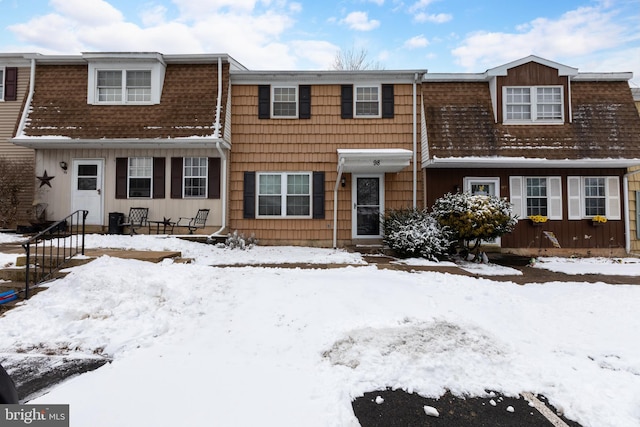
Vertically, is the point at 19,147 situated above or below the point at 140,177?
above

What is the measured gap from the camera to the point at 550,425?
2.60 meters

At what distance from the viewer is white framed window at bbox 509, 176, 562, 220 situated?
10.8 meters

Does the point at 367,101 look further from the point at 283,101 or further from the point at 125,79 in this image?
the point at 125,79

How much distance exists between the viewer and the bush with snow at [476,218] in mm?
8578

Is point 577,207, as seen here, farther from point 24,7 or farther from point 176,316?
point 24,7

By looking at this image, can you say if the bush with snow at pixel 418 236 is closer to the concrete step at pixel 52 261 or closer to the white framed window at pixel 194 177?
the white framed window at pixel 194 177

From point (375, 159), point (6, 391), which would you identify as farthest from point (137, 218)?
point (6, 391)

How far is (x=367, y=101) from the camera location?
11.0 m

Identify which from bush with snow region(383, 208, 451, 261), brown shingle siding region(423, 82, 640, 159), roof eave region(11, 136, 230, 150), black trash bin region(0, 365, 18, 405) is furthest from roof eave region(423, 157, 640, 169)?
black trash bin region(0, 365, 18, 405)

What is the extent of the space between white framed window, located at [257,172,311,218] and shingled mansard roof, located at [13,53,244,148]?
233cm

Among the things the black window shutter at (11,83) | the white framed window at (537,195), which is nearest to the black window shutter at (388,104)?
the white framed window at (537,195)

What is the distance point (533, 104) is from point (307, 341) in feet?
36.0

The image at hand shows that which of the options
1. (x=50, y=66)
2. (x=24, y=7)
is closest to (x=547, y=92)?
(x=24, y=7)

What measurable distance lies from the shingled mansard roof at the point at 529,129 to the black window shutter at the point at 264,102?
16.7 ft
